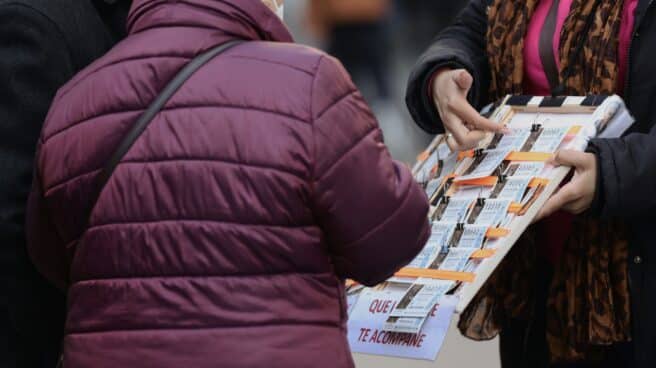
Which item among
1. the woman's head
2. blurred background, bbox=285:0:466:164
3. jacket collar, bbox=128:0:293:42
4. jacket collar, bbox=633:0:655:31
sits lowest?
blurred background, bbox=285:0:466:164

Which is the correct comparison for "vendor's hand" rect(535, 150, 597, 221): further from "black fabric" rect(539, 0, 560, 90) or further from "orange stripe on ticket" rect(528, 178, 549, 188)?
"black fabric" rect(539, 0, 560, 90)

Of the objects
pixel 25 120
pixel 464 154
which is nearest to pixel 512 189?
pixel 464 154

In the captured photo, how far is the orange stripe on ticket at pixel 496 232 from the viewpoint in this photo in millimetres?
2463

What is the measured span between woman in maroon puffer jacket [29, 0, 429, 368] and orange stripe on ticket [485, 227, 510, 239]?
45 centimetres

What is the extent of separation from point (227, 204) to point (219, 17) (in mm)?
357

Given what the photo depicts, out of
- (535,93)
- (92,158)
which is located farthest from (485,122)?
(92,158)

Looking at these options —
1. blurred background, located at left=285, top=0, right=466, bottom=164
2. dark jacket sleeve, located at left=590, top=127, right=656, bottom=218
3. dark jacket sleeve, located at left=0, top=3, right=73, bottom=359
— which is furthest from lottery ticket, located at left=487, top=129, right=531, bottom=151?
blurred background, located at left=285, top=0, right=466, bottom=164

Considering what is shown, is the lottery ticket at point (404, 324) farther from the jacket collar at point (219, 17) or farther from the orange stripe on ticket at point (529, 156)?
the jacket collar at point (219, 17)

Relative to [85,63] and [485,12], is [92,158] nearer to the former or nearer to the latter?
[85,63]

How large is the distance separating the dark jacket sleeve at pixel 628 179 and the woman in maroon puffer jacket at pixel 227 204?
2.02 feet

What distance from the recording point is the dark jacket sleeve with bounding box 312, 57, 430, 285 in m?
1.97

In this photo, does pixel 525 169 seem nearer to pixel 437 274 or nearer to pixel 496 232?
pixel 496 232

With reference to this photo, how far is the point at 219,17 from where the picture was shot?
2047 mm

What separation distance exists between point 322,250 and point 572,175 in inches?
33.0
